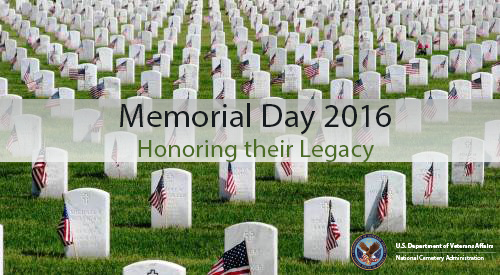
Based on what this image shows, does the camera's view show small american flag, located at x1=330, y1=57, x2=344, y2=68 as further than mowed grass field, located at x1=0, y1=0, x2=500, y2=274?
Yes

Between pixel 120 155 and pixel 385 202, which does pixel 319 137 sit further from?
pixel 385 202

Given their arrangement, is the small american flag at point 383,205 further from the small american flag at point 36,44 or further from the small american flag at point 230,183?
the small american flag at point 36,44

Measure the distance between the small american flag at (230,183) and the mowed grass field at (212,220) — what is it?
223 millimetres

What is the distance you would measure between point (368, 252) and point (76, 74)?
17.5m

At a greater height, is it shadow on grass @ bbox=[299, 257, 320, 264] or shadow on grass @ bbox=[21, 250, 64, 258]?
shadow on grass @ bbox=[21, 250, 64, 258]

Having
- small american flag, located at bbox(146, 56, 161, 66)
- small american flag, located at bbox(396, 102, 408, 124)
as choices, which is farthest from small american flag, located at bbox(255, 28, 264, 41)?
small american flag, located at bbox(396, 102, 408, 124)

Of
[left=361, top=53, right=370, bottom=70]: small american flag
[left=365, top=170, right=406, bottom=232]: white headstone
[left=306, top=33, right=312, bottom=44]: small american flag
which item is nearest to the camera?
[left=365, top=170, right=406, bottom=232]: white headstone

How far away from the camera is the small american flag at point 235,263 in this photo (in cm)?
1478

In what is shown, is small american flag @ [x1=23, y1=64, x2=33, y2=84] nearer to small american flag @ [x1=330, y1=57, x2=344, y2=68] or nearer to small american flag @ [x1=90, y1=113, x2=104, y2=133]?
small american flag @ [x1=90, y1=113, x2=104, y2=133]

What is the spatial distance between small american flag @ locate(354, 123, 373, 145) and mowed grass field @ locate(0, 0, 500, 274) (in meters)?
1.46

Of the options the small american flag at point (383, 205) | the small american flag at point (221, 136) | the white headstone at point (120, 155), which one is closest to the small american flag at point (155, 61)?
the small american flag at point (221, 136)

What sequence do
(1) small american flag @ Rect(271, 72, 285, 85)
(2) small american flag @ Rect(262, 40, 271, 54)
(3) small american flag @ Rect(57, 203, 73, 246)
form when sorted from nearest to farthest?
(3) small american flag @ Rect(57, 203, 73, 246) → (1) small american flag @ Rect(271, 72, 285, 85) → (2) small american flag @ Rect(262, 40, 271, 54)

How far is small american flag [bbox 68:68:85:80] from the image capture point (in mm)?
32250

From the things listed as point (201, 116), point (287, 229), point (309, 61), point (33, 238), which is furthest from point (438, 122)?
point (33, 238)
